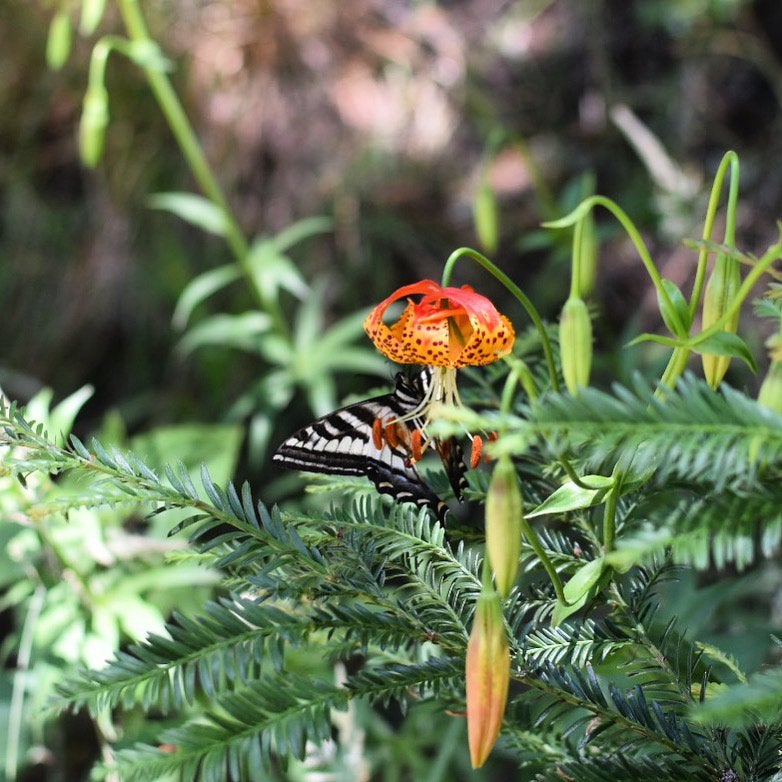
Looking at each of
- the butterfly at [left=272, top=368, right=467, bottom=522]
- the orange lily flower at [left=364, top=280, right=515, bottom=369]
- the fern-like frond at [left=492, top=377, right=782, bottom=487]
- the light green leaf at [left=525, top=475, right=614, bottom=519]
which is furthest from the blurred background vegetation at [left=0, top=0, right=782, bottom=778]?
the fern-like frond at [left=492, top=377, right=782, bottom=487]

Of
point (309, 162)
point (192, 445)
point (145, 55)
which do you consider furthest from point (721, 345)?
point (309, 162)

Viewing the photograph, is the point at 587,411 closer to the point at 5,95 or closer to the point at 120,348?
the point at 120,348

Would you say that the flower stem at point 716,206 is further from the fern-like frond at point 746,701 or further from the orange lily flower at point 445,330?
the fern-like frond at point 746,701

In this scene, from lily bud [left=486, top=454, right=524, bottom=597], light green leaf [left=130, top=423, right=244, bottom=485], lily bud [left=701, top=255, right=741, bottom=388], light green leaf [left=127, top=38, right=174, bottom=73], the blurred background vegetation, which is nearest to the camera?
lily bud [left=486, top=454, right=524, bottom=597]

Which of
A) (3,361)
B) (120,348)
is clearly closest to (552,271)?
(120,348)

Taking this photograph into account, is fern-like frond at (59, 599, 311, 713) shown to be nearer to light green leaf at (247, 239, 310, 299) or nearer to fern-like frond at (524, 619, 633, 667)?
fern-like frond at (524, 619, 633, 667)

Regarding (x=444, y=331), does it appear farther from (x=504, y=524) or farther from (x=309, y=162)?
(x=309, y=162)

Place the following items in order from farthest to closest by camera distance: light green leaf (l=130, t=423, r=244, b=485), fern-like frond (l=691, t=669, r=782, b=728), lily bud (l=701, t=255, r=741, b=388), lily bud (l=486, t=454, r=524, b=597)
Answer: light green leaf (l=130, t=423, r=244, b=485) → lily bud (l=701, t=255, r=741, b=388) → lily bud (l=486, t=454, r=524, b=597) → fern-like frond (l=691, t=669, r=782, b=728)
